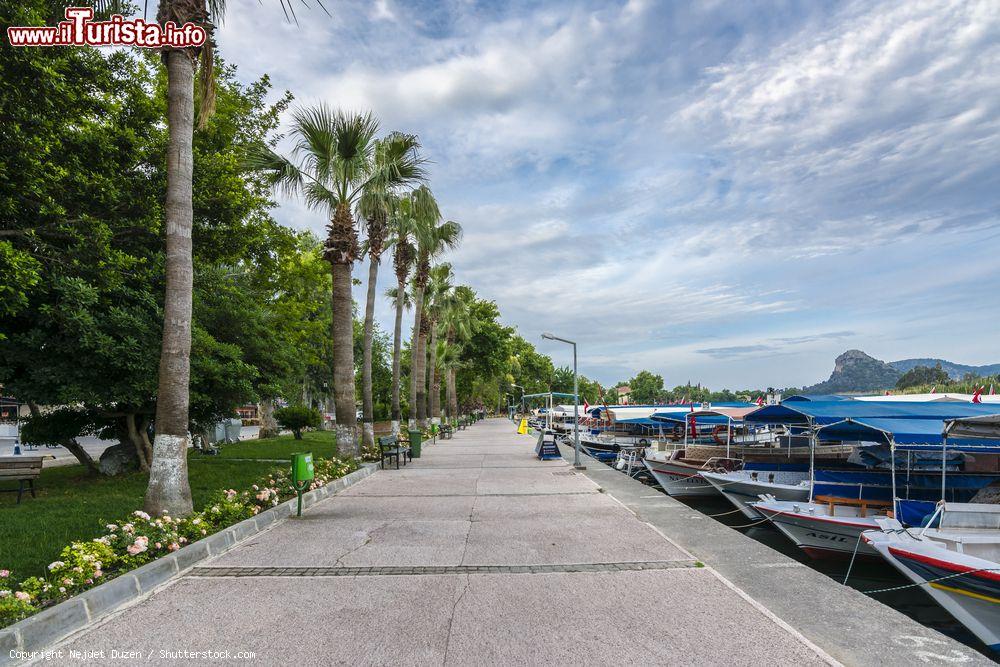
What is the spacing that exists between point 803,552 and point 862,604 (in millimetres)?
7793

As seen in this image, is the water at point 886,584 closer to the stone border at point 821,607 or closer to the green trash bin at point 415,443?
the stone border at point 821,607

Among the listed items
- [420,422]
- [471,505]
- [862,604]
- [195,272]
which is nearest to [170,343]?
[471,505]

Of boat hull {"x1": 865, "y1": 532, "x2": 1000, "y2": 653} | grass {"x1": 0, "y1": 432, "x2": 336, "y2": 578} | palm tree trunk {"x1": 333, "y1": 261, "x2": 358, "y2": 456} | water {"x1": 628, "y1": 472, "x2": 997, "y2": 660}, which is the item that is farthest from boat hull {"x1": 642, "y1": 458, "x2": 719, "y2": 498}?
grass {"x1": 0, "y1": 432, "x2": 336, "y2": 578}

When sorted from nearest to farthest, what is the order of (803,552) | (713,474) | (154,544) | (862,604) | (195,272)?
(862,604) < (154,544) < (803,552) < (195,272) < (713,474)

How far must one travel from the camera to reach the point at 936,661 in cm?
465

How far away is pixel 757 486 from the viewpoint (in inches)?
595

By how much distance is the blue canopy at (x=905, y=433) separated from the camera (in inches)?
417

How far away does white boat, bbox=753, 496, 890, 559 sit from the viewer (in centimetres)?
1159

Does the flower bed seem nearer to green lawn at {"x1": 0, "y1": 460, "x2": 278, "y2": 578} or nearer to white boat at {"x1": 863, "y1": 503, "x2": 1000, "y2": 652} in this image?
green lawn at {"x1": 0, "y1": 460, "x2": 278, "y2": 578}

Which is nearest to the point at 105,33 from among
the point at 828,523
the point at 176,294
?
the point at 176,294

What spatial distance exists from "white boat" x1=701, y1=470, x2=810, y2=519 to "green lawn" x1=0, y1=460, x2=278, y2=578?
12.6 m

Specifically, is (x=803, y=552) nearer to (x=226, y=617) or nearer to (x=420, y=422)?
(x=226, y=617)

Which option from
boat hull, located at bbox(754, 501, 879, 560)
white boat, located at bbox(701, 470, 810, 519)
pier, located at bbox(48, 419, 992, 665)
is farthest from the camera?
white boat, located at bbox(701, 470, 810, 519)

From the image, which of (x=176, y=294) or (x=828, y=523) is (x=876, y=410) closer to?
(x=828, y=523)
